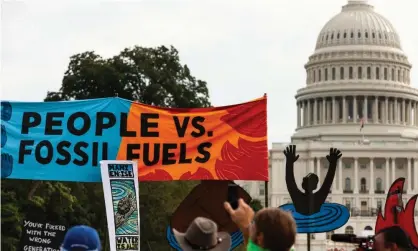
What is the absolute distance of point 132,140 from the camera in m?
17.0

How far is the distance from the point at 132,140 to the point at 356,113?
14357 centimetres

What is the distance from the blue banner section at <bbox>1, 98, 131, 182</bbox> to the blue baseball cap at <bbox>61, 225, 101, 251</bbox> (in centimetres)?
780

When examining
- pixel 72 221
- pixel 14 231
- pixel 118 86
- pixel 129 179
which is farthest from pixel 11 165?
pixel 118 86

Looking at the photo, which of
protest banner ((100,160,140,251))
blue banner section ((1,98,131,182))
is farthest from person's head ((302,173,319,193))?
protest banner ((100,160,140,251))

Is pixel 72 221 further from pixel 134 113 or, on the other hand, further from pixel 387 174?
pixel 387 174

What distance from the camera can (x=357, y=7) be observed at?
167750 mm

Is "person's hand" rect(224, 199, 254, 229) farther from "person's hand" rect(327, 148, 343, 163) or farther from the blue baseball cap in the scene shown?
"person's hand" rect(327, 148, 343, 163)

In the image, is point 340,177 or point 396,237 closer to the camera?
point 396,237

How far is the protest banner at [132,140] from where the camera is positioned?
16.7m

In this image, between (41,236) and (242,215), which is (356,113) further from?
(242,215)

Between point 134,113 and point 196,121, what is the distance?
75 cm

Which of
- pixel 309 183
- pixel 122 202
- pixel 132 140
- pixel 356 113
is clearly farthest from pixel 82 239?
pixel 356 113

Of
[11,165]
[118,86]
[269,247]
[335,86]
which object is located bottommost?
[269,247]

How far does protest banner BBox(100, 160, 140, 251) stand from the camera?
16156 mm
